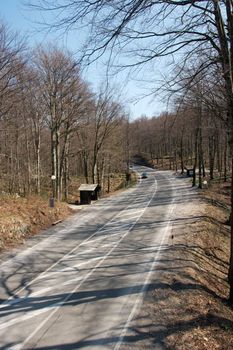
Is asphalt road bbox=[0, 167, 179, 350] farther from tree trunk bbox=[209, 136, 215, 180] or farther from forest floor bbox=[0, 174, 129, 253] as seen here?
tree trunk bbox=[209, 136, 215, 180]

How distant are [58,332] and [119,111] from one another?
42.1m

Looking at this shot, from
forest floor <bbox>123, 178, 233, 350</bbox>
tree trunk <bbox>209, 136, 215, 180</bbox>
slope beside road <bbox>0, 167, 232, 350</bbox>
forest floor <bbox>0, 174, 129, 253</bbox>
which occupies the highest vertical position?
tree trunk <bbox>209, 136, 215, 180</bbox>

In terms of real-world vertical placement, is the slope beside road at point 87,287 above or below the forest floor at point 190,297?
above

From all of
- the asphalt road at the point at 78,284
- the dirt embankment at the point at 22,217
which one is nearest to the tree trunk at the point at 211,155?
the dirt embankment at the point at 22,217

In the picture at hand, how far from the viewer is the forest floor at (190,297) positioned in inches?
376

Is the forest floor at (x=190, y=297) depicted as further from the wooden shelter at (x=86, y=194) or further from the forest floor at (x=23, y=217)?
the wooden shelter at (x=86, y=194)

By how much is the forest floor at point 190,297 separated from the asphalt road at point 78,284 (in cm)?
48

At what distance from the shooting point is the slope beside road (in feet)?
31.3

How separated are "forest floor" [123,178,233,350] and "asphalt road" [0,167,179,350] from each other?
1.58ft

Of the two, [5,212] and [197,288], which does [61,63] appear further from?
[197,288]

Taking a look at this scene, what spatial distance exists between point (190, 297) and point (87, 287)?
3.09 meters

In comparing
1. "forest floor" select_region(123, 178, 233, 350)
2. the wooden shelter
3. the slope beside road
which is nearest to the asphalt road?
the slope beside road

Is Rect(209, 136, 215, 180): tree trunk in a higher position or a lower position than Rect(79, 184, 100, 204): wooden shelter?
higher

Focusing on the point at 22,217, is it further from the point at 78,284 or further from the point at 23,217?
the point at 78,284
